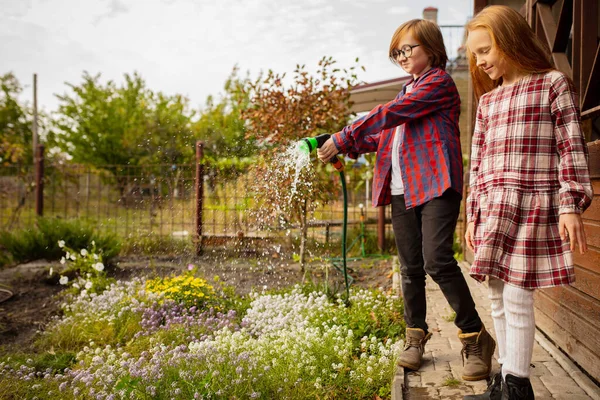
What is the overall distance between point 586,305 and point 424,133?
116cm

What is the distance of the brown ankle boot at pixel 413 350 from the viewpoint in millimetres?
2592

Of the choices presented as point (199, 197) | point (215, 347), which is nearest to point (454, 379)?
point (215, 347)

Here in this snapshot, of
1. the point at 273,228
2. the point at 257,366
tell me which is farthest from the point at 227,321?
the point at 273,228

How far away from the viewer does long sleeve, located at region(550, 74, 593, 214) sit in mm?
1730

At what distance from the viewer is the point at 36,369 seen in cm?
326

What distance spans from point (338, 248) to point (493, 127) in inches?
202

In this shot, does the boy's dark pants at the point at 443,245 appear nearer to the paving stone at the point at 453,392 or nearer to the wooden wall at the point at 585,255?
the paving stone at the point at 453,392

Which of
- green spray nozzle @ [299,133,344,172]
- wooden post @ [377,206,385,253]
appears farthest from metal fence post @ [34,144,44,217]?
green spray nozzle @ [299,133,344,172]

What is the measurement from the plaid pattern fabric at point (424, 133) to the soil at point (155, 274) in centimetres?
226

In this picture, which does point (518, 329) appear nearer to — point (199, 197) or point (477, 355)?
point (477, 355)

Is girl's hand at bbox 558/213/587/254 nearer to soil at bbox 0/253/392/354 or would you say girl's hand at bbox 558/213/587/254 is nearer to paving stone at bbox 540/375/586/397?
paving stone at bbox 540/375/586/397

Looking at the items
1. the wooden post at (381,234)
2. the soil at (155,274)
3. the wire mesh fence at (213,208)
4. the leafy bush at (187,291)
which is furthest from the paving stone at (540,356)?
the wooden post at (381,234)

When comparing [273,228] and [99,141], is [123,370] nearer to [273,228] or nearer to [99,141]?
[273,228]

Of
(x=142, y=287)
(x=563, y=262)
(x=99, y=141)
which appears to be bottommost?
(x=142, y=287)
